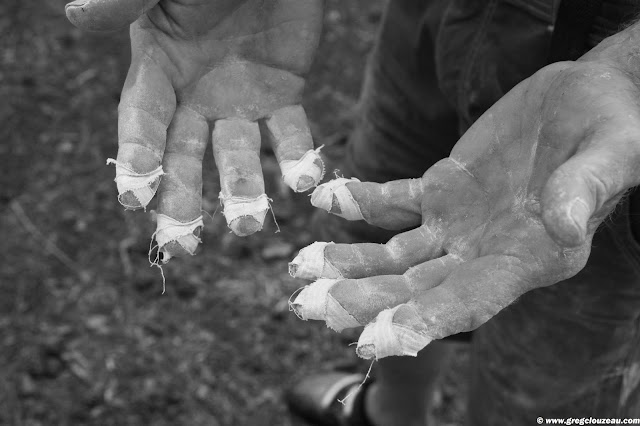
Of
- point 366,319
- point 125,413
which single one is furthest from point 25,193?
point 366,319

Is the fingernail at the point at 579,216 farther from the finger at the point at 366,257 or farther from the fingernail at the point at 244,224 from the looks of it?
the fingernail at the point at 244,224

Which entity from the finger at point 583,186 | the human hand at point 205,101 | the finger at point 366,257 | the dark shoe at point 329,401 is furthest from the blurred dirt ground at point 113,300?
the finger at point 583,186

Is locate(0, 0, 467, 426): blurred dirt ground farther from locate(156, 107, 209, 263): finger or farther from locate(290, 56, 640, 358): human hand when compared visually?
locate(290, 56, 640, 358): human hand

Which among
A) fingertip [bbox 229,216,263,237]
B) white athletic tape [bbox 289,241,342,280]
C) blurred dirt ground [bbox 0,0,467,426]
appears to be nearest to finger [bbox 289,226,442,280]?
white athletic tape [bbox 289,241,342,280]

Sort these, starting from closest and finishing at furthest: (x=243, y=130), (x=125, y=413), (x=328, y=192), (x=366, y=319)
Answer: (x=366, y=319) → (x=328, y=192) → (x=243, y=130) → (x=125, y=413)

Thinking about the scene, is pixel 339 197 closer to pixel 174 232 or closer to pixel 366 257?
pixel 366 257

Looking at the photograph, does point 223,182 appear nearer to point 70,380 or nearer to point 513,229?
point 513,229
